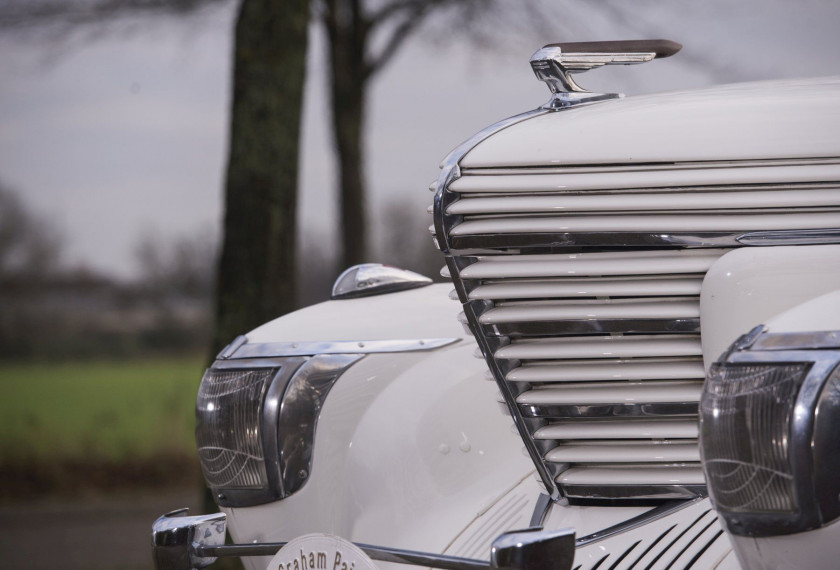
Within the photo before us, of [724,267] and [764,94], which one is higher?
[764,94]

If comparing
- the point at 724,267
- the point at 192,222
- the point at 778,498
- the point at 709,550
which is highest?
the point at 724,267

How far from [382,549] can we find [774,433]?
0.74m

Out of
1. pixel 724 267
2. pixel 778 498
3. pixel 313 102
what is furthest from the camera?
pixel 313 102

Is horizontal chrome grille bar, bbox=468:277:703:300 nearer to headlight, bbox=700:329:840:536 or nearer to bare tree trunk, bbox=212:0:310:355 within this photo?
headlight, bbox=700:329:840:536

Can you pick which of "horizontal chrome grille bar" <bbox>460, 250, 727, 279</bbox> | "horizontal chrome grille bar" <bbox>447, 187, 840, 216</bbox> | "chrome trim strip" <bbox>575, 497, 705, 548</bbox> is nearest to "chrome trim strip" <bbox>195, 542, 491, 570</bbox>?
"chrome trim strip" <bbox>575, 497, 705, 548</bbox>

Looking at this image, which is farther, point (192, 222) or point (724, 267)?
point (192, 222)

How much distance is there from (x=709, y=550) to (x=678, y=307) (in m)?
0.40

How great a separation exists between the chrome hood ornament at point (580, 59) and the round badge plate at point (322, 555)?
93cm

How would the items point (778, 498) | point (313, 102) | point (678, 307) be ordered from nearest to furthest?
point (778, 498) < point (678, 307) < point (313, 102)

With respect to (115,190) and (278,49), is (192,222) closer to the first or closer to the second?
(115,190)

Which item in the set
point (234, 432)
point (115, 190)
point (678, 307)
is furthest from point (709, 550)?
point (115, 190)

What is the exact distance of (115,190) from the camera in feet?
23.2

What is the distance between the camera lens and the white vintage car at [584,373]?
123cm

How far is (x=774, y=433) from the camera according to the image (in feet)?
3.86
